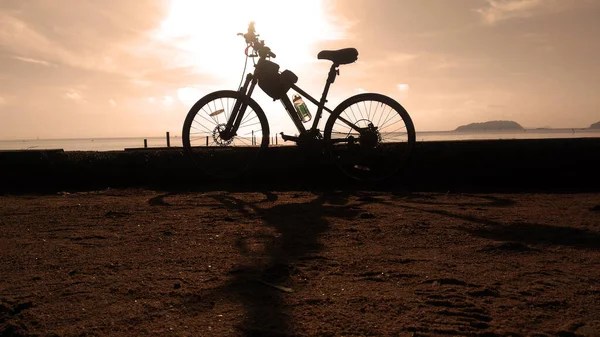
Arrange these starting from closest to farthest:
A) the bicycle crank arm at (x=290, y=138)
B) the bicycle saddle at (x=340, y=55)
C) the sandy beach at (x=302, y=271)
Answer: the sandy beach at (x=302, y=271)
the bicycle saddle at (x=340, y=55)
the bicycle crank arm at (x=290, y=138)

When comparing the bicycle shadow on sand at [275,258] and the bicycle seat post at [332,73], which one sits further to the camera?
the bicycle seat post at [332,73]

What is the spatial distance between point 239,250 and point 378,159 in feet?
10.0

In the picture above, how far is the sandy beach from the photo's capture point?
60.9 inches

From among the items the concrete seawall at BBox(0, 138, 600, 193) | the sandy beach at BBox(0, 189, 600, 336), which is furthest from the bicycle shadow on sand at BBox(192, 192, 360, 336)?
the concrete seawall at BBox(0, 138, 600, 193)

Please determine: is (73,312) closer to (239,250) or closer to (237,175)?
(239,250)

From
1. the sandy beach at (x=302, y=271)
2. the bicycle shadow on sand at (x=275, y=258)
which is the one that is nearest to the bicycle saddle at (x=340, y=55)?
the bicycle shadow on sand at (x=275, y=258)

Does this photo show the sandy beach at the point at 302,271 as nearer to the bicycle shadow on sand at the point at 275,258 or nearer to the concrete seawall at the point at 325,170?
the bicycle shadow on sand at the point at 275,258

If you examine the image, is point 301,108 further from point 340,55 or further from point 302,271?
point 302,271

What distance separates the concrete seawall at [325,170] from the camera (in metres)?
5.14

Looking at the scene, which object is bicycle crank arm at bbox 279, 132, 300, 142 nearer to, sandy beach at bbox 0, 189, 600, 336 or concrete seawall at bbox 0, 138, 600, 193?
concrete seawall at bbox 0, 138, 600, 193

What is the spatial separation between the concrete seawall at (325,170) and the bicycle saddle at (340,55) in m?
1.16

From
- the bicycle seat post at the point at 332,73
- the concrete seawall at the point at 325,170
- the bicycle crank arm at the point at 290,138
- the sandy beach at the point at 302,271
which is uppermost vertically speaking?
the bicycle seat post at the point at 332,73

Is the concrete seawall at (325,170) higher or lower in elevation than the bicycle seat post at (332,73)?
lower

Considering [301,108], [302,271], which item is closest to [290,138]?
[301,108]
